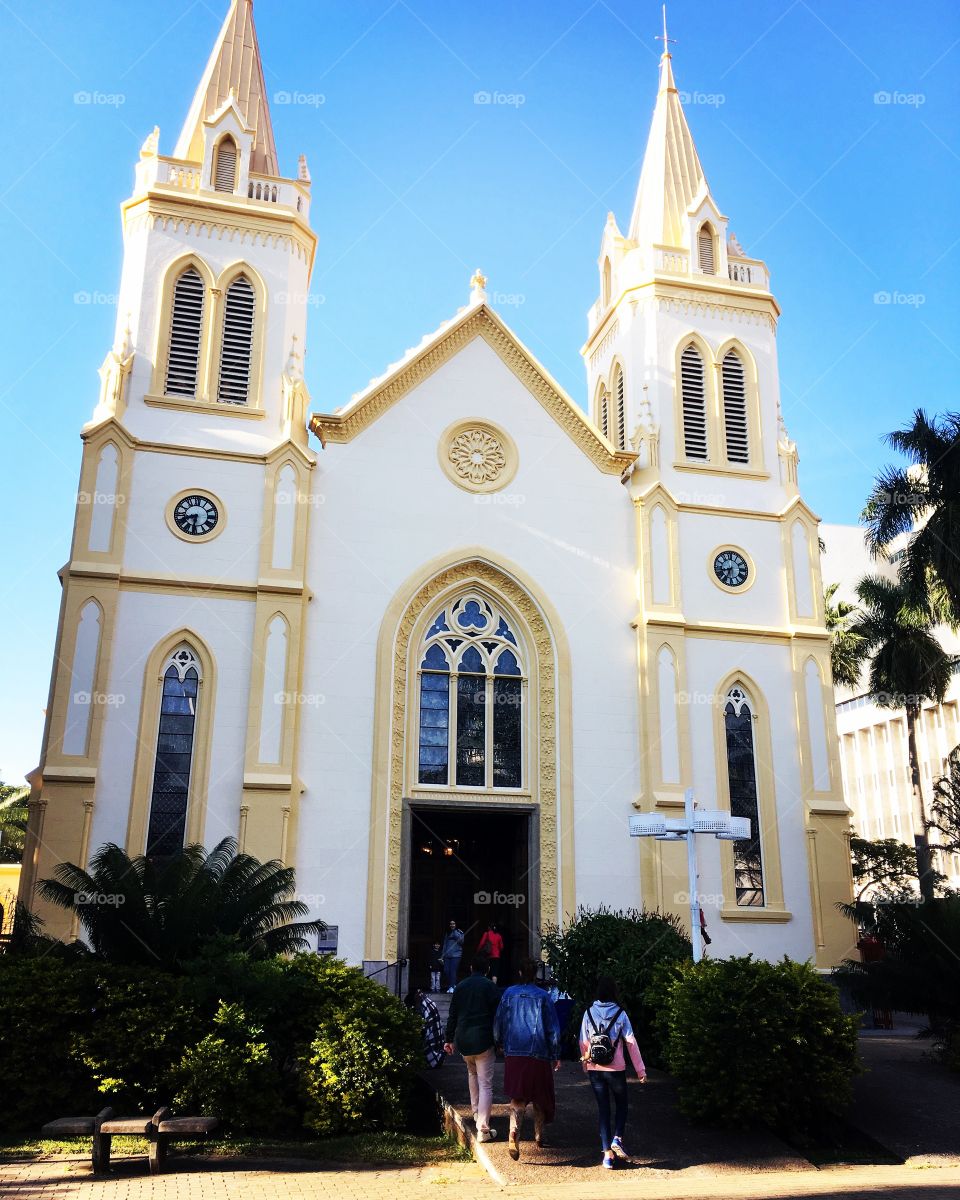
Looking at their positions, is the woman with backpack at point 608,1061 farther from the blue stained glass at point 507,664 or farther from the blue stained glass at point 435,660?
the blue stained glass at point 507,664

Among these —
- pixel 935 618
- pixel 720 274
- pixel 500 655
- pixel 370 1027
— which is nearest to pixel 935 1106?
pixel 370 1027

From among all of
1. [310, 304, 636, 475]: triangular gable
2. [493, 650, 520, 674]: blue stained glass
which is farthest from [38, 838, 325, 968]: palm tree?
[310, 304, 636, 475]: triangular gable

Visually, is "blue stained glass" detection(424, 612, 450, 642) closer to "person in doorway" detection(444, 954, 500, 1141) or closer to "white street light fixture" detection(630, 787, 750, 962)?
"white street light fixture" detection(630, 787, 750, 962)

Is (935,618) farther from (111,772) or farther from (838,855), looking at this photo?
(111,772)

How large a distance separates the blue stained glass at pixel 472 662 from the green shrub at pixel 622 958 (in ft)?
25.0

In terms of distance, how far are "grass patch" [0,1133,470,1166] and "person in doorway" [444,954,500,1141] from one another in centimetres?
44

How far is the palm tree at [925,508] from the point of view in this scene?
77.1ft

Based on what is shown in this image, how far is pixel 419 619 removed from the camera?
2386 centimetres

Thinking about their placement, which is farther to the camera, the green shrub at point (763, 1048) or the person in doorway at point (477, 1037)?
the green shrub at point (763, 1048)

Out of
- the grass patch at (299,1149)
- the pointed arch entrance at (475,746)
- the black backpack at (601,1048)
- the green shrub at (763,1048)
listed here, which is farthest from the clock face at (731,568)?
the grass patch at (299,1149)

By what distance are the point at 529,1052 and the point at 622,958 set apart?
208 inches

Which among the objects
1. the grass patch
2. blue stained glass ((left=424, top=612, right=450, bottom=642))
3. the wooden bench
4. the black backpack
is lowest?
the grass patch

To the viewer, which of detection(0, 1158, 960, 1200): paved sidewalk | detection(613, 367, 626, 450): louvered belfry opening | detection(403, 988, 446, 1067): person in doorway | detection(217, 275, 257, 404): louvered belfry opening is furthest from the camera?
detection(613, 367, 626, 450): louvered belfry opening

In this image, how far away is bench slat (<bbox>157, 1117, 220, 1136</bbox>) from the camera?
9.95 metres
